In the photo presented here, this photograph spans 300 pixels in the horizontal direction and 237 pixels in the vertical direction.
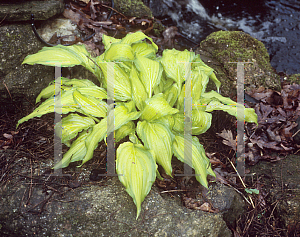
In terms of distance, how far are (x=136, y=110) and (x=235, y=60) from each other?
1.94 meters

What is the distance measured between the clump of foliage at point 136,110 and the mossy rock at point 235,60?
702mm

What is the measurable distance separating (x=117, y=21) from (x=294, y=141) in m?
3.44

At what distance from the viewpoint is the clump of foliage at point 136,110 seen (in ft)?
6.01

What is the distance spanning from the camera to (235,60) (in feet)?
10.7

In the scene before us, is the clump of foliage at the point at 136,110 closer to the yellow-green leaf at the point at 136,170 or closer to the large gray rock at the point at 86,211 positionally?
the yellow-green leaf at the point at 136,170

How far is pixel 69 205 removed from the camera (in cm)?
178

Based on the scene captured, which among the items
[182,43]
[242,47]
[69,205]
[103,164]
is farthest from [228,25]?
[69,205]

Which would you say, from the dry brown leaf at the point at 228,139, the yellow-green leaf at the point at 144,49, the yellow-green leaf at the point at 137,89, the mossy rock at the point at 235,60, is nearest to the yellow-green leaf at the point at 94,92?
the yellow-green leaf at the point at 137,89

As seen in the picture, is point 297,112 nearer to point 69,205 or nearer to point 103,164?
point 103,164

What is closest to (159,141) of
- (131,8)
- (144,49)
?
(144,49)

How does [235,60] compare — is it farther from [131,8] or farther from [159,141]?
[131,8]

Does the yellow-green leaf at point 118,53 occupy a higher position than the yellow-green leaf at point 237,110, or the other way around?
the yellow-green leaf at point 118,53

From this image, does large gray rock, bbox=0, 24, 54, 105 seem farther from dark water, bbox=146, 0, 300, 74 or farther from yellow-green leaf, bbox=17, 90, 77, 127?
dark water, bbox=146, 0, 300, 74

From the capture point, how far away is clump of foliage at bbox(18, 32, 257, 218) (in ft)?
6.01
